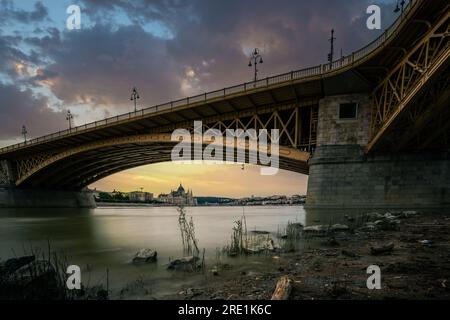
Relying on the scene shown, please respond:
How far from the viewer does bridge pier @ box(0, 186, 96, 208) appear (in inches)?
1848

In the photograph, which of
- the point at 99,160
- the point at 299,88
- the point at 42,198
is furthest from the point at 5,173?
the point at 299,88

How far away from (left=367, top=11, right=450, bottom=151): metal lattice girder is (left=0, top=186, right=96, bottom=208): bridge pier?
5703cm

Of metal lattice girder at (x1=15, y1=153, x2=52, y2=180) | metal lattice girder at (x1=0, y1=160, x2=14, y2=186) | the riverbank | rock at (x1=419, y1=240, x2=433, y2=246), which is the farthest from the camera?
metal lattice girder at (x1=0, y1=160, x2=14, y2=186)

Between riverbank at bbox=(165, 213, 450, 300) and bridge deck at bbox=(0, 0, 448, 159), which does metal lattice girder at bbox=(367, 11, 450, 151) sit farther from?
riverbank at bbox=(165, 213, 450, 300)

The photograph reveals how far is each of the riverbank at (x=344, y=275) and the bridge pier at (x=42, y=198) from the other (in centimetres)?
5722

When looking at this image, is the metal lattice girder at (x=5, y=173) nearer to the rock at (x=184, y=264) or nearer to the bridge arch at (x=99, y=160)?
the bridge arch at (x=99, y=160)

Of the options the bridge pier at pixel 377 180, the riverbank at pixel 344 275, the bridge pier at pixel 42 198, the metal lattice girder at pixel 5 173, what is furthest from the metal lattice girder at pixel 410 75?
the metal lattice girder at pixel 5 173

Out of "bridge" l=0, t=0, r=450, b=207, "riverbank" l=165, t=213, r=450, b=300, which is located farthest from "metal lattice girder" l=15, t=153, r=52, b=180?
"riverbank" l=165, t=213, r=450, b=300

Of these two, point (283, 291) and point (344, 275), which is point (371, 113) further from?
point (283, 291)

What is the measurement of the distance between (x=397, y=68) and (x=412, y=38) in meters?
2.03

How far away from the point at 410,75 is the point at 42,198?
61.3 metres

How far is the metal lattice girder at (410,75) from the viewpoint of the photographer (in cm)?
1386

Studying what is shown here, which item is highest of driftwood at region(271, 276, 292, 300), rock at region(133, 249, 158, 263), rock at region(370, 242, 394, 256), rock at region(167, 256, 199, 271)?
driftwood at region(271, 276, 292, 300)

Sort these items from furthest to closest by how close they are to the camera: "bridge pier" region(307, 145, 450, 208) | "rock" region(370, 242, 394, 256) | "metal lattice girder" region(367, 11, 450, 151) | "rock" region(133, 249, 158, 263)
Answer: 1. "bridge pier" region(307, 145, 450, 208)
2. "metal lattice girder" region(367, 11, 450, 151)
3. "rock" region(133, 249, 158, 263)
4. "rock" region(370, 242, 394, 256)
